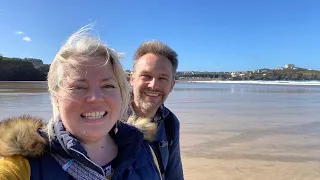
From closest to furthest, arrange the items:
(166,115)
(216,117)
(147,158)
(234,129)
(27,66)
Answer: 1. (147,158)
2. (166,115)
3. (234,129)
4. (216,117)
5. (27,66)

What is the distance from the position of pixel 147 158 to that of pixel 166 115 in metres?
0.76

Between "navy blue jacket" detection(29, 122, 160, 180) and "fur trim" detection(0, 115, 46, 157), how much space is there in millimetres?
50

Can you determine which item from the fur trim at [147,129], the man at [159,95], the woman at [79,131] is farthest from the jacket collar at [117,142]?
the man at [159,95]

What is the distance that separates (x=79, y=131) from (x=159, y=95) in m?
1.26

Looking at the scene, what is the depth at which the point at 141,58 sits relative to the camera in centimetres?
284

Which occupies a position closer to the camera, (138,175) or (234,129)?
(138,175)

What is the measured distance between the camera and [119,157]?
1756 mm

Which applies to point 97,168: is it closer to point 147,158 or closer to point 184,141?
point 147,158

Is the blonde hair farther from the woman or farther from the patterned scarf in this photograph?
the patterned scarf

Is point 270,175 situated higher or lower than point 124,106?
lower

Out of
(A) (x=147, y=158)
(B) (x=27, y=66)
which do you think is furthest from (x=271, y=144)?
(B) (x=27, y=66)

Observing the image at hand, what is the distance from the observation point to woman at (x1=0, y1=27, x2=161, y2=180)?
1.42 metres

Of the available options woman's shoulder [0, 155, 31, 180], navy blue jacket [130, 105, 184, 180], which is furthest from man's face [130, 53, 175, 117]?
woman's shoulder [0, 155, 31, 180]

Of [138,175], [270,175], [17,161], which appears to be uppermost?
[17,161]
